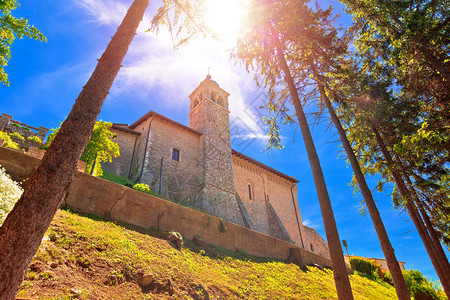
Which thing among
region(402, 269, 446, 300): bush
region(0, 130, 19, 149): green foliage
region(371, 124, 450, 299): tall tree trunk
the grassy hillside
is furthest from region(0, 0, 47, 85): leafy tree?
region(402, 269, 446, 300): bush

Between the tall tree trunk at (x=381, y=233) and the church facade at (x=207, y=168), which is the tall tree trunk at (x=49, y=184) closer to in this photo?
the tall tree trunk at (x=381, y=233)

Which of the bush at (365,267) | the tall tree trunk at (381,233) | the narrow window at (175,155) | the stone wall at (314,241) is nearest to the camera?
the tall tree trunk at (381,233)

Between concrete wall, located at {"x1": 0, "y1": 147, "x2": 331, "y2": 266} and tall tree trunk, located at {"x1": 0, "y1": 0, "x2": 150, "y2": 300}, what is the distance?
471 centimetres

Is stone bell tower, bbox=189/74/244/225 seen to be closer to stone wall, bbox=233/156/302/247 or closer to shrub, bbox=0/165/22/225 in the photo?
stone wall, bbox=233/156/302/247

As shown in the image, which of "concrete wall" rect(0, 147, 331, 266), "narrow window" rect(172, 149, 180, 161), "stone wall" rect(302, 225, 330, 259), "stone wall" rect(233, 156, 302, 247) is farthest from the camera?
"stone wall" rect(302, 225, 330, 259)

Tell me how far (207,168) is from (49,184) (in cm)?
1629

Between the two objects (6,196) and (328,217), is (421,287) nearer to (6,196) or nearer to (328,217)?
(328,217)

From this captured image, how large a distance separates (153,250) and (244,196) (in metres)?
16.0

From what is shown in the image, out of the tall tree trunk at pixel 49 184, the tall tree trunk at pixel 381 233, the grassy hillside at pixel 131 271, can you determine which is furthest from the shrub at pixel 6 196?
the tall tree trunk at pixel 381 233

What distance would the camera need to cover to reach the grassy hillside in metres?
4.02

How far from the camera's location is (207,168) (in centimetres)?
1912

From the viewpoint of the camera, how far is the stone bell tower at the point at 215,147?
59.8 ft

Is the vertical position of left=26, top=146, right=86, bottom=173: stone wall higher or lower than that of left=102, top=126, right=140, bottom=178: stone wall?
lower

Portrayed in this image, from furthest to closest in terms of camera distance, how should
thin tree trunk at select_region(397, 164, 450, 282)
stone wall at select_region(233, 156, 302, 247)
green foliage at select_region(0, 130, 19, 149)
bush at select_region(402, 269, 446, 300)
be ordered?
stone wall at select_region(233, 156, 302, 247) < bush at select_region(402, 269, 446, 300) < green foliage at select_region(0, 130, 19, 149) < thin tree trunk at select_region(397, 164, 450, 282)
